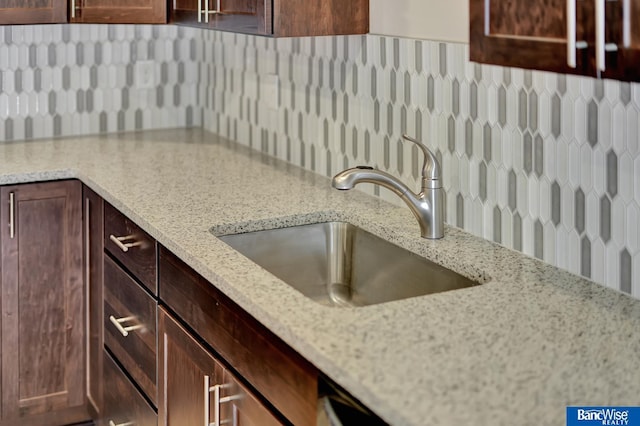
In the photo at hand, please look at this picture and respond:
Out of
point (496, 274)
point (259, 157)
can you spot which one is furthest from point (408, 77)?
point (259, 157)

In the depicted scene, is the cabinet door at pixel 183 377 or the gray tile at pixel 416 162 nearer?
the cabinet door at pixel 183 377

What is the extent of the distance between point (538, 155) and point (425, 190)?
277 mm

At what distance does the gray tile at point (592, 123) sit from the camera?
171 centimetres

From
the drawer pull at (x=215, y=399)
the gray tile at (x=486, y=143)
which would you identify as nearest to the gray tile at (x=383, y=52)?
the gray tile at (x=486, y=143)

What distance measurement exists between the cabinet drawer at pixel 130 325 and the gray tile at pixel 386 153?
742 millimetres

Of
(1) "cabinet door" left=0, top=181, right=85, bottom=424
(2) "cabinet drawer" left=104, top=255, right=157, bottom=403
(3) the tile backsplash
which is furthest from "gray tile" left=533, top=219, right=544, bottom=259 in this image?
(1) "cabinet door" left=0, top=181, right=85, bottom=424

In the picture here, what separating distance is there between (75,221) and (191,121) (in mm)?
1008

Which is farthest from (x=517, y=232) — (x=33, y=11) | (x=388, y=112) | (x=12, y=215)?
(x=33, y=11)

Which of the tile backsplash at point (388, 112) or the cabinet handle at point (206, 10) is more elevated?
the cabinet handle at point (206, 10)

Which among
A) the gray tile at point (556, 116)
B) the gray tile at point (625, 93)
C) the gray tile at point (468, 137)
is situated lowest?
the gray tile at point (468, 137)

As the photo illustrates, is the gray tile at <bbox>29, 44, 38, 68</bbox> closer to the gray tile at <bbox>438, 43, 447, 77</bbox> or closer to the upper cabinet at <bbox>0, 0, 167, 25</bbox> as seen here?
the upper cabinet at <bbox>0, 0, 167, 25</bbox>

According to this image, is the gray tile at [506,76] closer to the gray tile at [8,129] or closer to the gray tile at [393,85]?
the gray tile at [393,85]

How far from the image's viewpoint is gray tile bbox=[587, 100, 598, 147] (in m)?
1.71

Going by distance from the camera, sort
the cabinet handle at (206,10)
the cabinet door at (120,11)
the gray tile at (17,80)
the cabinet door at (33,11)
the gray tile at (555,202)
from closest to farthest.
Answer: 1. the gray tile at (555,202)
2. the cabinet handle at (206,10)
3. the cabinet door at (33,11)
4. the cabinet door at (120,11)
5. the gray tile at (17,80)
